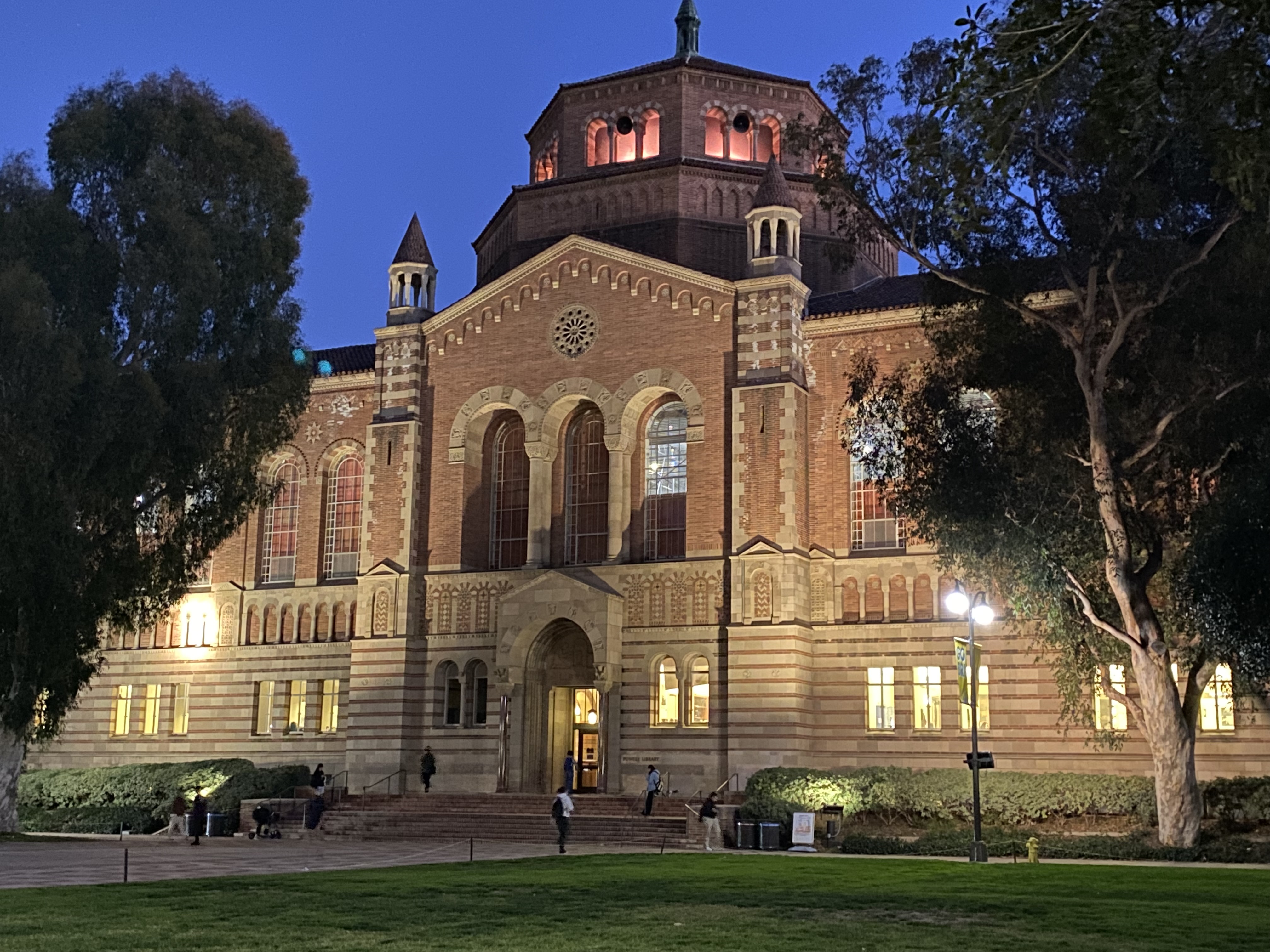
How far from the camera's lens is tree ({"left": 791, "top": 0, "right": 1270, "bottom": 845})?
2836 centimetres

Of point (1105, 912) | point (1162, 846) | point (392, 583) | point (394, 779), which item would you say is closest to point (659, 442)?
point (392, 583)

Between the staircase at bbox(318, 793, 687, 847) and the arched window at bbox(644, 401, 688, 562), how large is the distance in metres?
7.41

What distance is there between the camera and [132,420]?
110ft

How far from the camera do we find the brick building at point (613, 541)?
1529 inches

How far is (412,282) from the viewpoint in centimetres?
4669

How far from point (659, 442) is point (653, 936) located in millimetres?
27711

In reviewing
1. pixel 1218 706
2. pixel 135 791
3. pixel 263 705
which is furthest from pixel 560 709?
pixel 1218 706

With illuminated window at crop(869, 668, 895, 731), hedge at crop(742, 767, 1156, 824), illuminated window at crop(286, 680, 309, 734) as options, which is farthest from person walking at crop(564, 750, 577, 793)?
illuminated window at crop(286, 680, 309, 734)

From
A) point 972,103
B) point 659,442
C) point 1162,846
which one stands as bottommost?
point 1162,846

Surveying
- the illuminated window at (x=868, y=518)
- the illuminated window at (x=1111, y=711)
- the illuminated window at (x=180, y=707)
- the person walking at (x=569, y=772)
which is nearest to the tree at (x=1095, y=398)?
the illuminated window at (x=1111, y=711)

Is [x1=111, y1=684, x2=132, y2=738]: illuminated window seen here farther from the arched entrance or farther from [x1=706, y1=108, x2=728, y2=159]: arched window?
[x1=706, y1=108, x2=728, y2=159]: arched window

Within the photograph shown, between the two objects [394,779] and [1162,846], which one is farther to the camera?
[394,779]

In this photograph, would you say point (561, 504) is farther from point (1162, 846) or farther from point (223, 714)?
point (1162, 846)

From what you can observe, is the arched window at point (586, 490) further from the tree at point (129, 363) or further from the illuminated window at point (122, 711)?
the illuminated window at point (122, 711)
